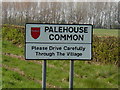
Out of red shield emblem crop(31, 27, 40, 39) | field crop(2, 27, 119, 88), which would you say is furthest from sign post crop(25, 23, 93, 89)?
field crop(2, 27, 119, 88)

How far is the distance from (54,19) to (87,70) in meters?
4.55

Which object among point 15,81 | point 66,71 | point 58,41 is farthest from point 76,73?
point 58,41

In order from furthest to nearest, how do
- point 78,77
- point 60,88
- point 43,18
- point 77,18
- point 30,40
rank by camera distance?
point 43,18 < point 77,18 < point 78,77 < point 60,88 < point 30,40

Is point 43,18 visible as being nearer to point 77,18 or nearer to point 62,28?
point 77,18

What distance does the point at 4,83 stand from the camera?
22.8 feet

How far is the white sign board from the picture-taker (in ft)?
16.5

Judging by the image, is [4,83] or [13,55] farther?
[13,55]

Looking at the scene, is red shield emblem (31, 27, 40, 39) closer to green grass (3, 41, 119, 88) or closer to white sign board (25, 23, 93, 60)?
white sign board (25, 23, 93, 60)

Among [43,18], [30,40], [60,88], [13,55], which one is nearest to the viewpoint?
[30,40]

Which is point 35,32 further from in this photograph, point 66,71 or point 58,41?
point 66,71

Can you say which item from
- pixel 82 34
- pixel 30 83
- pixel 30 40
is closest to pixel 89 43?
pixel 82 34

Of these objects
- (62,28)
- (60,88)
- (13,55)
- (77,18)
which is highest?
(77,18)

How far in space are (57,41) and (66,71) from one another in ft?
9.64

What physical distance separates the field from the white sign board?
1.91 meters
